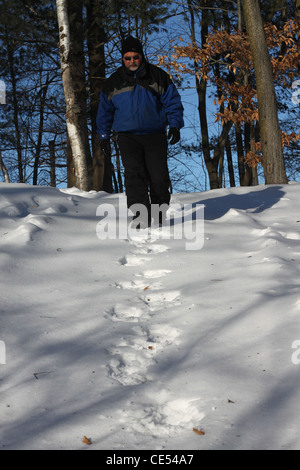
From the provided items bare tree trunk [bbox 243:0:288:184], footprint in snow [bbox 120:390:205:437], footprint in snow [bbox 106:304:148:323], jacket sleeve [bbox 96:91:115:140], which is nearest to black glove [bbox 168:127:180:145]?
jacket sleeve [bbox 96:91:115:140]

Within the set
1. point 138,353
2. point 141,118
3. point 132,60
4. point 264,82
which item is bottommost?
point 138,353

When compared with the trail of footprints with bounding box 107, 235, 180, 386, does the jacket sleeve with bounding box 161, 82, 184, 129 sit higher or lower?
higher

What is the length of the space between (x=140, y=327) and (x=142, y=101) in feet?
9.39

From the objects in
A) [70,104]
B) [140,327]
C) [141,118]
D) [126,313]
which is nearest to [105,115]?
[141,118]

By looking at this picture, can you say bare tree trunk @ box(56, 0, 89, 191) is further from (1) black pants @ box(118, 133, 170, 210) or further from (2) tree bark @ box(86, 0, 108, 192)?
(1) black pants @ box(118, 133, 170, 210)

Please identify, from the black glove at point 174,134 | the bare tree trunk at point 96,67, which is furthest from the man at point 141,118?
the bare tree trunk at point 96,67

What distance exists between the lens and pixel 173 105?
17.7 ft

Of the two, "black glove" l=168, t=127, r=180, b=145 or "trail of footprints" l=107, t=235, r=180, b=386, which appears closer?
"trail of footprints" l=107, t=235, r=180, b=386

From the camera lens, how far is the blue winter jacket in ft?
17.5

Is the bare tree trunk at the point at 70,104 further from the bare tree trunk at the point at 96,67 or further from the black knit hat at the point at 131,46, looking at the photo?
the black knit hat at the point at 131,46

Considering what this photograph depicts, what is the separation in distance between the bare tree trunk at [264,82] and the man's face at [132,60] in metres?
3.92

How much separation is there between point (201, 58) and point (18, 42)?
5437 mm

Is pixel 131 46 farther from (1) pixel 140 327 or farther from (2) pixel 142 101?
(1) pixel 140 327

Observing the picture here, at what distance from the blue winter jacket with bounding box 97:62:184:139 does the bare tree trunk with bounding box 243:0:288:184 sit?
145 inches
